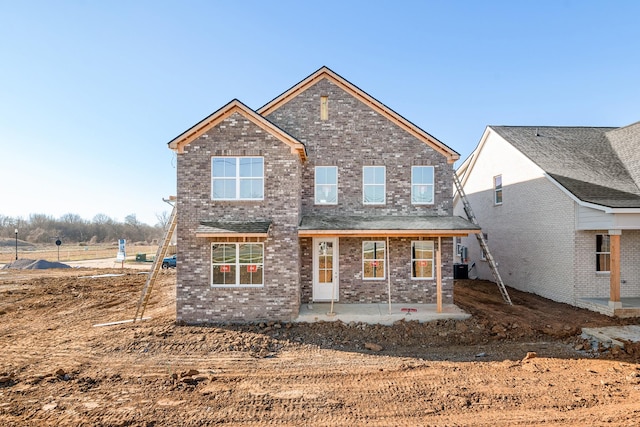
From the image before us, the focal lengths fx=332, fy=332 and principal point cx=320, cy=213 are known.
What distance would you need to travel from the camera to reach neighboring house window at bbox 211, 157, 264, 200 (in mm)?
11281

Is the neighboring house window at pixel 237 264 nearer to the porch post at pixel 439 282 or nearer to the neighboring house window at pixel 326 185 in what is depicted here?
the neighboring house window at pixel 326 185

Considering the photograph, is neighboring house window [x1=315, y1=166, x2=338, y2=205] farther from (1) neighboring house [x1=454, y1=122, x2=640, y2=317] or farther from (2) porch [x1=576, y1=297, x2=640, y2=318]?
(2) porch [x1=576, y1=297, x2=640, y2=318]

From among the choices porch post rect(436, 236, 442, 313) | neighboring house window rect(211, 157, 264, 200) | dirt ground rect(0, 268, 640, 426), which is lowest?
dirt ground rect(0, 268, 640, 426)

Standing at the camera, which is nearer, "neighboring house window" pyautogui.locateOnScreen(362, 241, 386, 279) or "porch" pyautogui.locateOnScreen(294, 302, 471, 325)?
"porch" pyautogui.locateOnScreen(294, 302, 471, 325)

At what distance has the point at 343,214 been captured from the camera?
13.3 metres

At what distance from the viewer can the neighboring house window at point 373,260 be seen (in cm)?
1297

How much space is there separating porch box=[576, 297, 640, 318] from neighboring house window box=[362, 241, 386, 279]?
761 cm

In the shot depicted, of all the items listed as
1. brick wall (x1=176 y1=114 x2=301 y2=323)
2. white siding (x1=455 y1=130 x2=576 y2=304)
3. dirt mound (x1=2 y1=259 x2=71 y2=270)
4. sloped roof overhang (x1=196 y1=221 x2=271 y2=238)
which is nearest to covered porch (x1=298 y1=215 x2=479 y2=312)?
brick wall (x1=176 y1=114 x2=301 y2=323)

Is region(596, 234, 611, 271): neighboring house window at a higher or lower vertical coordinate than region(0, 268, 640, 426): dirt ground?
higher

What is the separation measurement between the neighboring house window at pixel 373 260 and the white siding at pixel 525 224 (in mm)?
7392

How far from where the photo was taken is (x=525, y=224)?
15719 millimetres

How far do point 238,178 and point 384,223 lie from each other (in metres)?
5.37

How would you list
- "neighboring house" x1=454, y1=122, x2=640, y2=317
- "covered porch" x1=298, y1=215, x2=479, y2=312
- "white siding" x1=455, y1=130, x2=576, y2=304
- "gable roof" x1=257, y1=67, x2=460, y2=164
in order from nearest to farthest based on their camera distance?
"neighboring house" x1=454, y1=122, x2=640, y2=317, "covered porch" x1=298, y1=215, x2=479, y2=312, "gable roof" x1=257, y1=67, x2=460, y2=164, "white siding" x1=455, y1=130, x2=576, y2=304

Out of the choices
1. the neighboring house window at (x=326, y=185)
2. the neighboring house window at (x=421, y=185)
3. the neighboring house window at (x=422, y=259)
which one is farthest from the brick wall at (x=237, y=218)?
the neighboring house window at (x=421, y=185)
